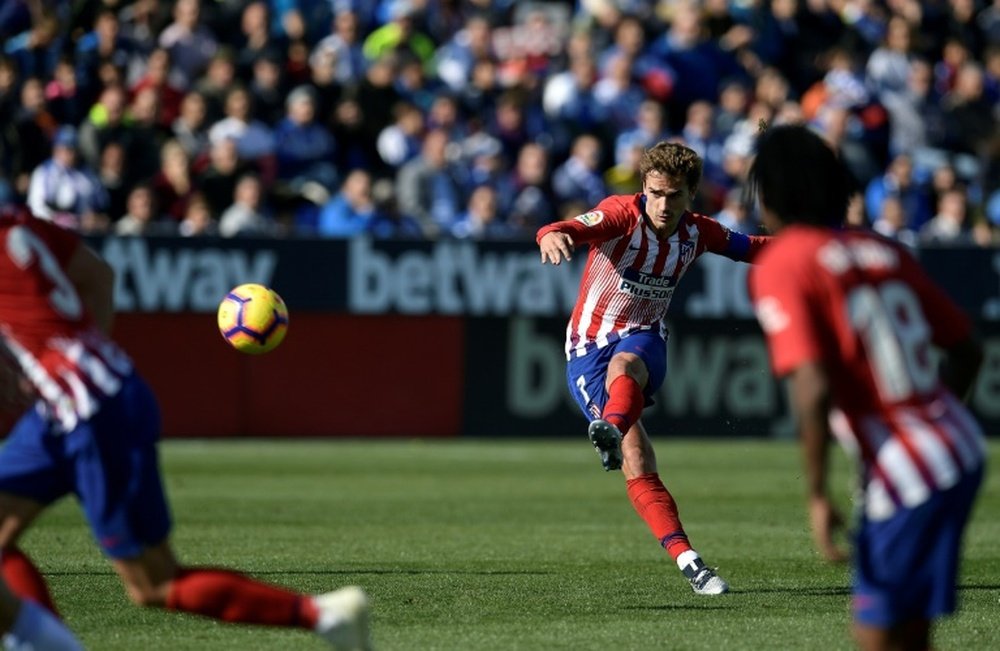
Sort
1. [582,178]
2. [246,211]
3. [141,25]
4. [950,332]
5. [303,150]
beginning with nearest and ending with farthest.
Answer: [950,332]
[246,211]
[303,150]
[141,25]
[582,178]

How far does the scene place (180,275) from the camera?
18.3 metres

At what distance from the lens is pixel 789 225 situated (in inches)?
211

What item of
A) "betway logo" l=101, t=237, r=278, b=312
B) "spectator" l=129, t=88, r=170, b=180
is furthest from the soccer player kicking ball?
"spectator" l=129, t=88, r=170, b=180

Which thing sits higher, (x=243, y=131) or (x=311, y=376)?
(x=243, y=131)

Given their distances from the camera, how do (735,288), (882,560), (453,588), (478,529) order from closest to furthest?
(882,560)
(453,588)
(478,529)
(735,288)

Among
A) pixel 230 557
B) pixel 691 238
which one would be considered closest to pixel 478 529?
pixel 230 557

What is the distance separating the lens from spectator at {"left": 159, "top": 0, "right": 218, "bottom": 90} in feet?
66.4

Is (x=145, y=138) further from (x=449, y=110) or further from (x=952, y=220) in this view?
(x=952, y=220)

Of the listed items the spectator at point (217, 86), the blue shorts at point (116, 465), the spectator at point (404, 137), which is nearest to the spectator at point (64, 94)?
the spectator at point (217, 86)

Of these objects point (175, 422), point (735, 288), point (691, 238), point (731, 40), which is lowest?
point (175, 422)

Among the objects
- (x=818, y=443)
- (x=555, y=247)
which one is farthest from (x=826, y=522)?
(x=555, y=247)

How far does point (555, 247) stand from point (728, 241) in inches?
69.3

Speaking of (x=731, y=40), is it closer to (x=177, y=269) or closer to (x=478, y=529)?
(x=177, y=269)

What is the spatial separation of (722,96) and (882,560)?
17925 millimetres
